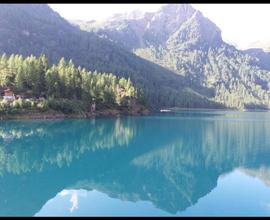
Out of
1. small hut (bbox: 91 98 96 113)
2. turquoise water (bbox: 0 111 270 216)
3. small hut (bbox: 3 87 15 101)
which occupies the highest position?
small hut (bbox: 3 87 15 101)

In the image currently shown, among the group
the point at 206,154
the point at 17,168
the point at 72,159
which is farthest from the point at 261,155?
the point at 17,168

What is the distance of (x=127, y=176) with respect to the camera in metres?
34.4

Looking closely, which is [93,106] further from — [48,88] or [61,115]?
[61,115]

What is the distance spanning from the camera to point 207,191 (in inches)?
1176

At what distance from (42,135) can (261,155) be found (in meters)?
34.0

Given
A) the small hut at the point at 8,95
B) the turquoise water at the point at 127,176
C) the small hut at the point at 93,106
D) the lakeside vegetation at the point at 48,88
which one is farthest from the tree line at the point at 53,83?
the turquoise water at the point at 127,176

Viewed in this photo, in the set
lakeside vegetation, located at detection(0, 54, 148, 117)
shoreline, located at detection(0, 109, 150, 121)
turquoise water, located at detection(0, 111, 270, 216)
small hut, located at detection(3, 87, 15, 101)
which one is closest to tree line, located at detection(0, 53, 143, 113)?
lakeside vegetation, located at detection(0, 54, 148, 117)

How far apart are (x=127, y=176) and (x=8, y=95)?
2525 inches

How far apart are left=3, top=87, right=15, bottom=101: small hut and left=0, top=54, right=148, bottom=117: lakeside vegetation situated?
56.4 inches

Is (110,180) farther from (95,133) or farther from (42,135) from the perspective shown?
(95,133)

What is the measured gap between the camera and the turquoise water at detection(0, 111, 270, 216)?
23953 mm

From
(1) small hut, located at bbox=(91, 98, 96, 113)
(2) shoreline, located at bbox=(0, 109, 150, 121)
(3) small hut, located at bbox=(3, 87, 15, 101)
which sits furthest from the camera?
(1) small hut, located at bbox=(91, 98, 96, 113)

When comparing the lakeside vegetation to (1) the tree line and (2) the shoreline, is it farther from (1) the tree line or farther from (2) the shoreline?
(2) the shoreline

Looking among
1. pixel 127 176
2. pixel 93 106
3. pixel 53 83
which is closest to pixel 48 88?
pixel 53 83
